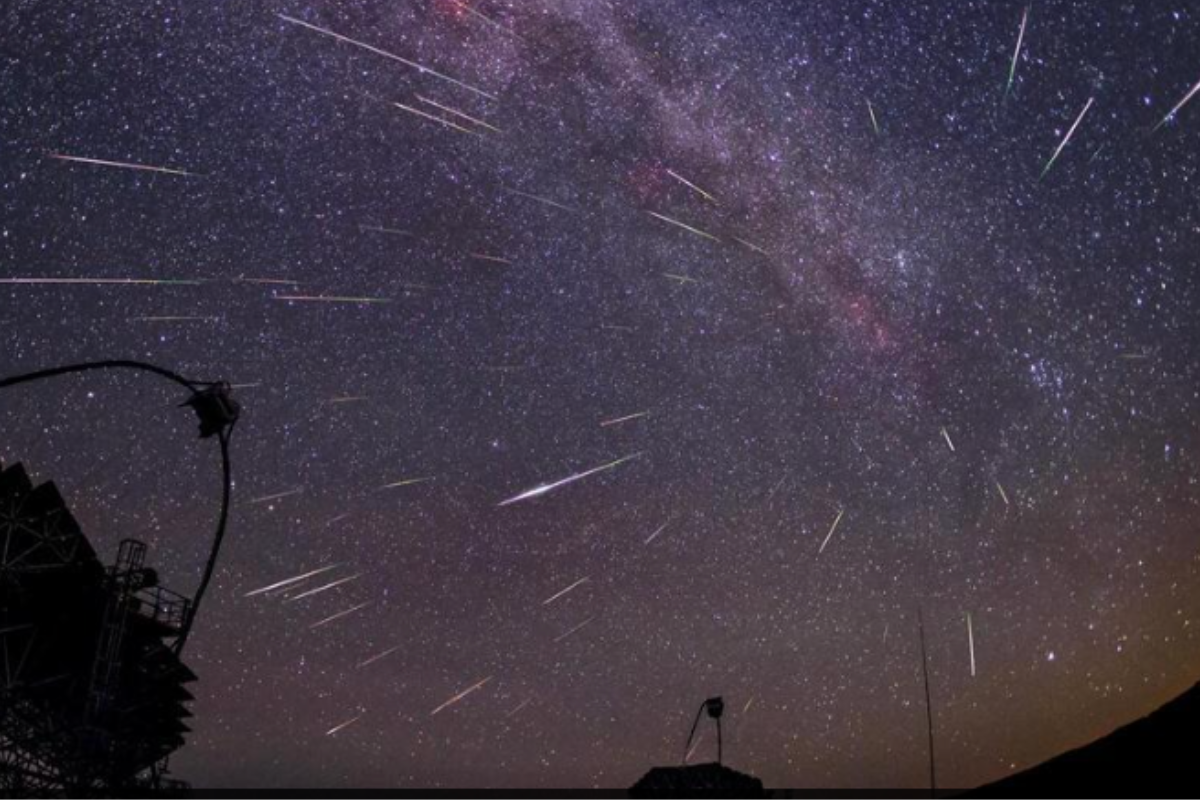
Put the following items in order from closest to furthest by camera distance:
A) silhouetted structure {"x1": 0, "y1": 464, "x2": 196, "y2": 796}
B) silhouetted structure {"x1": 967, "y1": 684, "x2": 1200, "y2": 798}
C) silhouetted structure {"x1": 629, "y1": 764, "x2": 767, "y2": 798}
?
1. silhouetted structure {"x1": 967, "y1": 684, "x2": 1200, "y2": 798}
2. silhouetted structure {"x1": 0, "y1": 464, "x2": 196, "y2": 796}
3. silhouetted structure {"x1": 629, "y1": 764, "x2": 767, "y2": 798}

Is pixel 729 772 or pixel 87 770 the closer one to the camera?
pixel 87 770

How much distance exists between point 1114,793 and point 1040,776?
0.59 meters

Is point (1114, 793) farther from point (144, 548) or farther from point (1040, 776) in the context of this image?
point (144, 548)

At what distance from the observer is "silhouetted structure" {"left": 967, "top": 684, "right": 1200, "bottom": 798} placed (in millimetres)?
4004

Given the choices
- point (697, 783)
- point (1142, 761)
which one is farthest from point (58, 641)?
point (1142, 761)

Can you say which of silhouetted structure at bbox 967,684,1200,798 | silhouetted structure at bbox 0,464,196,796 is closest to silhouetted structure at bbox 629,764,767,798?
silhouetted structure at bbox 0,464,196,796

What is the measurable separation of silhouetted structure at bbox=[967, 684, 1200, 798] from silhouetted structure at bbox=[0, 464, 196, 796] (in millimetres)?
17616

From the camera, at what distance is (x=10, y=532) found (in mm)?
17844

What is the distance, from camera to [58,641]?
19.9m

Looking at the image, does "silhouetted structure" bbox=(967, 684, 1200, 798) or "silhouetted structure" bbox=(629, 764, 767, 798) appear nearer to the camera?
"silhouetted structure" bbox=(967, 684, 1200, 798)

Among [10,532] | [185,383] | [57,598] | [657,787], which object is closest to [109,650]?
[57,598]

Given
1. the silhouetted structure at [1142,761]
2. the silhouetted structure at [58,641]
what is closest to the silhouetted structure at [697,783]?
the silhouetted structure at [58,641]

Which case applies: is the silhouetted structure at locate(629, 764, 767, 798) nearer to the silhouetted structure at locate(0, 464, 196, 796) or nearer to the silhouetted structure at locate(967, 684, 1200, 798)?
the silhouetted structure at locate(0, 464, 196, 796)

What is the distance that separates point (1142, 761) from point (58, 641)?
72.8ft
